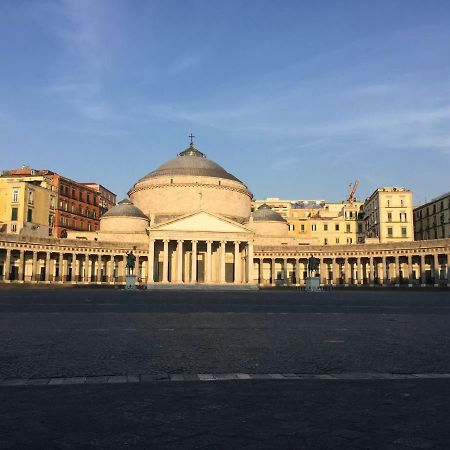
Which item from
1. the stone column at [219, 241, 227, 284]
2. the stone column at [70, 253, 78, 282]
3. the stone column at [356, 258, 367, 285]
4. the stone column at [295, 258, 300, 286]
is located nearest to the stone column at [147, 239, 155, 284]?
the stone column at [219, 241, 227, 284]

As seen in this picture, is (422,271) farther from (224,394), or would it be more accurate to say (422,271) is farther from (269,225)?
(224,394)

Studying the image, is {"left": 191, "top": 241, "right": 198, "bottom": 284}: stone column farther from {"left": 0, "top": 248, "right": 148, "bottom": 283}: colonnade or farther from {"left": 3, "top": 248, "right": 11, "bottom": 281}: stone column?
{"left": 3, "top": 248, "right": 11, "bottom": 281}: stone column

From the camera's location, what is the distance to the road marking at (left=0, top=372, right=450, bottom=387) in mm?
7613

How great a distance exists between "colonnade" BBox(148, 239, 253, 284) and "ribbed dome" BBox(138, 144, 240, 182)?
18737 mm

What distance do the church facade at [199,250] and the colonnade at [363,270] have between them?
0.59ft

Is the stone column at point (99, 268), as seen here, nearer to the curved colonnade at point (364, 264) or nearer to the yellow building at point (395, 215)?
the curved colonnade at point (364, 264)

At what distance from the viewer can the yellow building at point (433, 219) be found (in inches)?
3590

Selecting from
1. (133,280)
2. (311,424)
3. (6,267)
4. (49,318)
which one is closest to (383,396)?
(311,424)

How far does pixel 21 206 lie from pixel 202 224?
28.8m

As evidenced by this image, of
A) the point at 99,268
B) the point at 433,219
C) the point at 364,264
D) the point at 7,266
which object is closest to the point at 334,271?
the point at 364,264

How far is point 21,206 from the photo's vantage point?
3110 inches

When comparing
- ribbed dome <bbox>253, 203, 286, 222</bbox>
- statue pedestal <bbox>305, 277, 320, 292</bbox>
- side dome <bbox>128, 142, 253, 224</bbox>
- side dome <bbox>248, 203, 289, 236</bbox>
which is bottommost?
statue pedestal <bbox>305, 277, 320, 292</bbox>

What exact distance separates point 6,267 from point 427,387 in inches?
2874

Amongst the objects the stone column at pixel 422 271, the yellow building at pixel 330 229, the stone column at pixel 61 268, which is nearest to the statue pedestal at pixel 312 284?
the stone column at pixel 422 271
